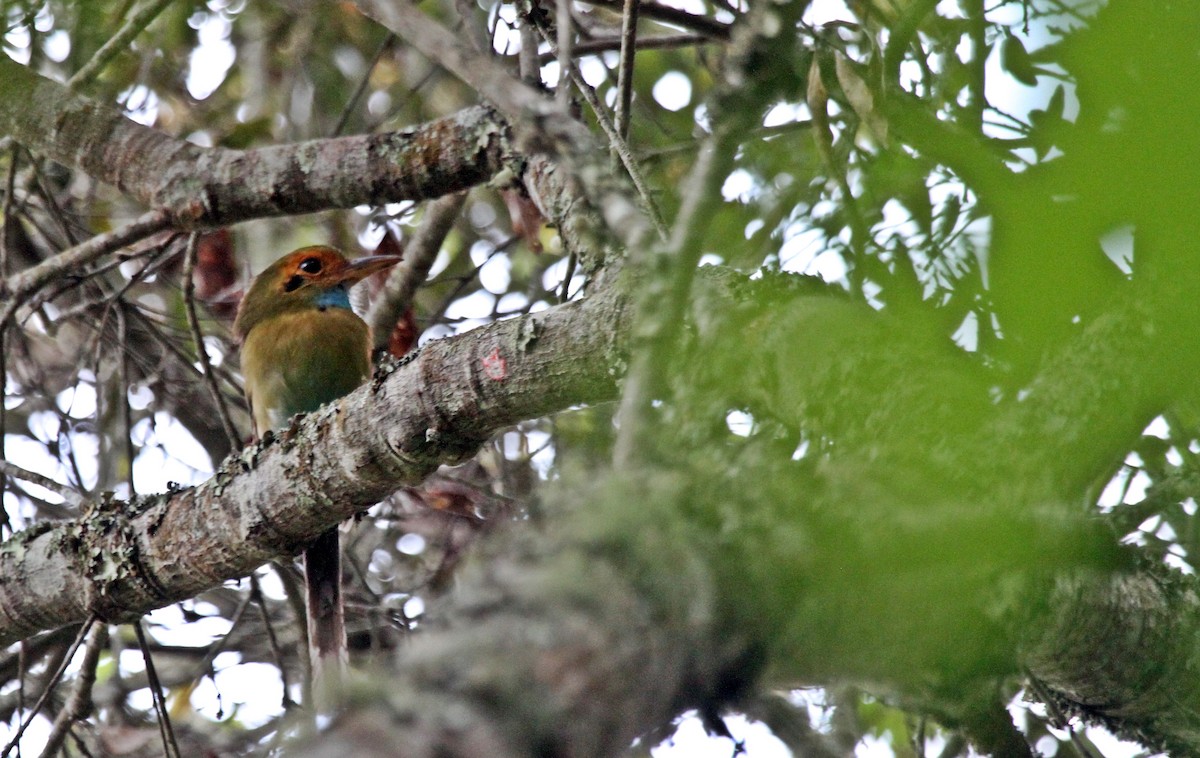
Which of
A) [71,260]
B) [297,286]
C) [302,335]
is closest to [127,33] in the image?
[71,260]

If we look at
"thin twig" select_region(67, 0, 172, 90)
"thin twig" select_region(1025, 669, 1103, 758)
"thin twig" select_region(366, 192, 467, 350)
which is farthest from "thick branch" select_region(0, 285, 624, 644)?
"thin twig" select_region(366, 192, 467, 350)

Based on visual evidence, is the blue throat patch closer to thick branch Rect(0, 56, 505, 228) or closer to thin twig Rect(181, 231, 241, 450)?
thin twig Rect(181, 231, 241, 450)

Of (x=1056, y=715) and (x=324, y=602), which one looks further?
(x=324, y=602)

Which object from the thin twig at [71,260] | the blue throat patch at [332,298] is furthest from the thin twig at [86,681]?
the blue throat patch at [332,298]

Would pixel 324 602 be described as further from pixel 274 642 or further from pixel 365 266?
pixel 365 266

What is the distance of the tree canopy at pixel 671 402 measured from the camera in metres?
1.00

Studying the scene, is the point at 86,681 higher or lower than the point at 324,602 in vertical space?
lower

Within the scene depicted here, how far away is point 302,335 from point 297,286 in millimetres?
351

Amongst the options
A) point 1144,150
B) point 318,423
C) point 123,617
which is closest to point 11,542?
point 123,617

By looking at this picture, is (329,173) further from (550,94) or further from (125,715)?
(125,715)

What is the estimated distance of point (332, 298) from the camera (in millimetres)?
5379

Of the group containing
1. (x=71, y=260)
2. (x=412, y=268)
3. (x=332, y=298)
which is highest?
(x=332, y=298)

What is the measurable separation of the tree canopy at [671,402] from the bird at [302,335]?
17 cm

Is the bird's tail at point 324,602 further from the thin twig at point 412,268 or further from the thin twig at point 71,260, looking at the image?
the thin twig at point 71,260
